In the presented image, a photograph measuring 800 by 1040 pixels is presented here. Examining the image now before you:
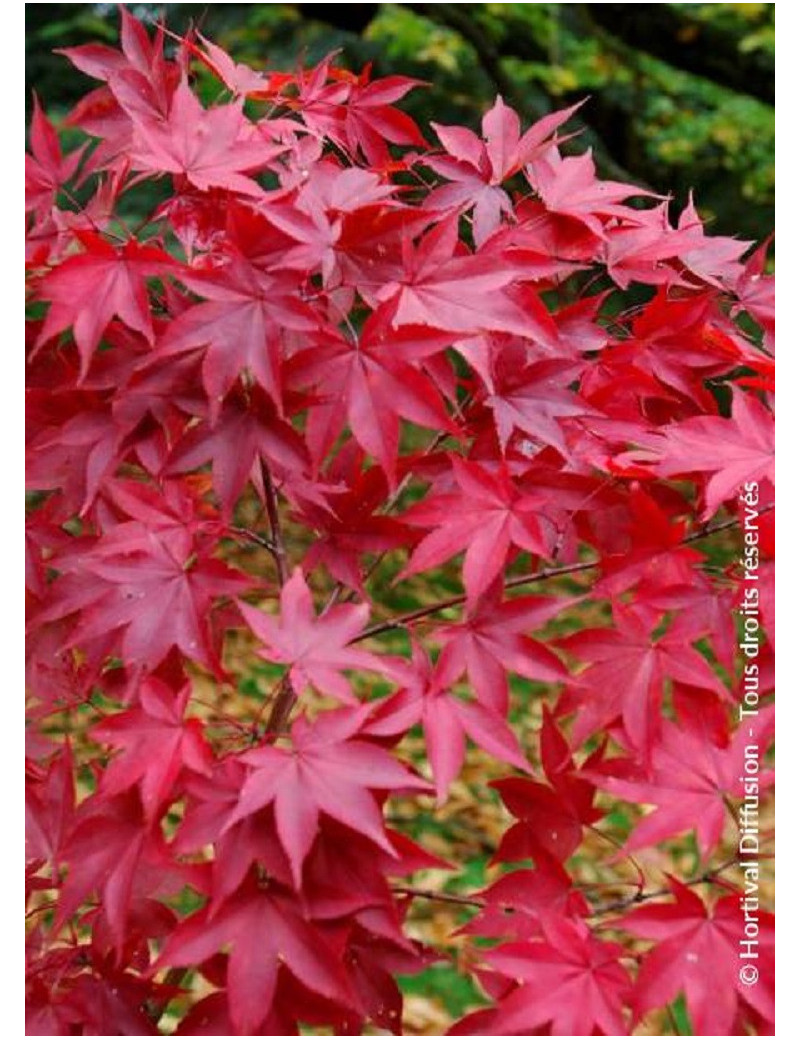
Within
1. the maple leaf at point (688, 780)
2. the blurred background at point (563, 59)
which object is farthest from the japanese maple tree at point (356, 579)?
the blurred background at point (563, 59)

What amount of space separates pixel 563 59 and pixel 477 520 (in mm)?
5666

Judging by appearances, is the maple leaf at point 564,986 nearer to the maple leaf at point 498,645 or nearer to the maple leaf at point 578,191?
the maple leaf at point 498,645

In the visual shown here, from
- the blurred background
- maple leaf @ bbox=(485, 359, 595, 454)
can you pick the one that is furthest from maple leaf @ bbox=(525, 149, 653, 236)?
the blurred background

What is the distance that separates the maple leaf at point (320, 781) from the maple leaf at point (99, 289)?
35 centimetres

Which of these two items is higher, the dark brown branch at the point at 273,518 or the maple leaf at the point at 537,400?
the maple leaf at the point at 537,400

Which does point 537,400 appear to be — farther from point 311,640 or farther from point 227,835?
point 227,835

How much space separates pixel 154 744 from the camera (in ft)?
2.81

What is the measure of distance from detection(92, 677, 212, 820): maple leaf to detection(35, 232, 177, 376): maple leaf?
29cm

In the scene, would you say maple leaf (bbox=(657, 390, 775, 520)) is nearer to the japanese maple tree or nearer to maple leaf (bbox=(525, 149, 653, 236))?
the japanese maple tree

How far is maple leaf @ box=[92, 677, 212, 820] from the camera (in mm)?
832

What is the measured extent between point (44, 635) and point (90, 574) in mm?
123

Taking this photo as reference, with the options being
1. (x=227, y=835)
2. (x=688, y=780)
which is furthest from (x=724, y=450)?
(x=227, y=835)

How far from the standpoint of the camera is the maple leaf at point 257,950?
0.80 meters

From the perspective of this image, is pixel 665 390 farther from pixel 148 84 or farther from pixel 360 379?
pixel 148 84
